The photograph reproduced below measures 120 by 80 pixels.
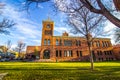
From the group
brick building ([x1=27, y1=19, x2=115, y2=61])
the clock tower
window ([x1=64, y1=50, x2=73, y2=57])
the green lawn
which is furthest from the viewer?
window ([x1=64, y1=50, x2=73, y2=57])

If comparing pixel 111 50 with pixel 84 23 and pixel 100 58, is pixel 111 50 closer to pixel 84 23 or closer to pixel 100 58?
pixel 100 58

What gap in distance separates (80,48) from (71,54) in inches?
169

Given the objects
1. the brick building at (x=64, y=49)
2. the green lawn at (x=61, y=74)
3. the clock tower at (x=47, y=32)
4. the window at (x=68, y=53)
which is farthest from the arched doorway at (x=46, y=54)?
the green lawn at (x=61, y=74)

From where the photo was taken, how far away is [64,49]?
2287 inches

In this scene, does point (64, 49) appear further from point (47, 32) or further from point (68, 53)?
point (47, 32)

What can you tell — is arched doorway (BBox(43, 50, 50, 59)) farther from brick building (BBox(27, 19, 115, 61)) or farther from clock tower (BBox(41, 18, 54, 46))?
clock tower (BBox(41, 18, 54, 46))

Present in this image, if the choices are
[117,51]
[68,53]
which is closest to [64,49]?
[68,53]

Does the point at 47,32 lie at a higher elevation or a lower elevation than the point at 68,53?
higher

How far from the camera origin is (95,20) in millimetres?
18359

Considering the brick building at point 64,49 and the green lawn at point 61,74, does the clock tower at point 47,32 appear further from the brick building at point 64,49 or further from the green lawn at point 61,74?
the green lawn at point 61,74

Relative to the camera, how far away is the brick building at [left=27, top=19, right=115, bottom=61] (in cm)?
5597

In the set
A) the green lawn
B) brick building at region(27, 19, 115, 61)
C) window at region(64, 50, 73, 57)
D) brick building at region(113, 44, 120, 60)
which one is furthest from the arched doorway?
the green lawn

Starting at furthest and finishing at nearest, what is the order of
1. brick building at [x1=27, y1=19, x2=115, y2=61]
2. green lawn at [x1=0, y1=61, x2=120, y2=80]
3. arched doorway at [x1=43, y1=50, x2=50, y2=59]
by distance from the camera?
brick building at [x1=27, y1=19, x2=115, y2=61]
arched doorway at [x1=43, y1=50, x2=50, y2=59]
green lawn at [x1=0, y1=61, x2=120, y2=80]

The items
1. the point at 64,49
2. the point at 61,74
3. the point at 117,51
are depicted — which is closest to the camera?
the point at 61,74
